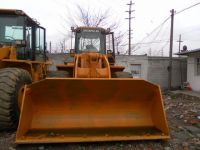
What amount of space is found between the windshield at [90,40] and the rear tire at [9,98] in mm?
3737

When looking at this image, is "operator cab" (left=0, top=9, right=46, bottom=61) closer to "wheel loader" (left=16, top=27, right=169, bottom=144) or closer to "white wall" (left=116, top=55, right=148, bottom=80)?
"wheel loader" (left=16, top=27, right=169, bottom=144)

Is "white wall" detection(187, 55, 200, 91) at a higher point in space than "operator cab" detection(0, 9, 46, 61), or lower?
lower

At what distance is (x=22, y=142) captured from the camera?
609 centimetres

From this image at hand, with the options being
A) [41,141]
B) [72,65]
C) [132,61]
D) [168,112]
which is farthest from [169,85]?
[41,141]

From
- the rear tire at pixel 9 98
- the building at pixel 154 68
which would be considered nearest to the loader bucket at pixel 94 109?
the rear tire at pixel 9 98

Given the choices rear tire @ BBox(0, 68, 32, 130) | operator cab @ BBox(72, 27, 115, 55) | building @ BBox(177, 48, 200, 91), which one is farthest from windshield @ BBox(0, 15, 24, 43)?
building @ BBox(177, 48, 200, 91)

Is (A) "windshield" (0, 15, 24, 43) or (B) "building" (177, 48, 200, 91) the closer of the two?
(A) "windshield" (0, 15, 24, 43)

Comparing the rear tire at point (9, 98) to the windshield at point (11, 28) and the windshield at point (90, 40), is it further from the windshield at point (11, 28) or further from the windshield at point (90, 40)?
the windshield at point (90, 40)

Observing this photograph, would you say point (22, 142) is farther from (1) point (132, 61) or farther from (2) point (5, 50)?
(1) point (132, 61)

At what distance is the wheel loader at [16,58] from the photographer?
704 centimetres

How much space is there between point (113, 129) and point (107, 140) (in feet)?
1.90

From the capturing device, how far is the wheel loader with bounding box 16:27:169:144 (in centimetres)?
655

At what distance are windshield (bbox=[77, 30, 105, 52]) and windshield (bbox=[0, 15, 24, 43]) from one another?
9.09 ft

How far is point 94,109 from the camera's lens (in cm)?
704
